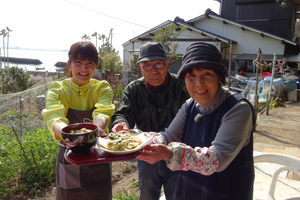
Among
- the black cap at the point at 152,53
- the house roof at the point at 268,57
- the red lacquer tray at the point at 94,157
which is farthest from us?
the house roof at the point at 268,57

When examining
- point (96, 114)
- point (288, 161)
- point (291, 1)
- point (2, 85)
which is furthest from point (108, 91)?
point (291, 1)

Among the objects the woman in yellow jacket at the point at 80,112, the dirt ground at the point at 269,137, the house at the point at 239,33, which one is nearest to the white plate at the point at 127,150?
the woman in yellow jacket at the point at 80,112

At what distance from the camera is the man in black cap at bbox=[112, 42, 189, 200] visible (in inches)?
85.5

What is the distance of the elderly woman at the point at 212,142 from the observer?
49.8 inches

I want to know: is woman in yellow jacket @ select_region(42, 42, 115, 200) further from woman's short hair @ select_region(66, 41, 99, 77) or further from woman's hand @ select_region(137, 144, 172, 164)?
woman's hand @ select_region(137, 144, 172, 164)

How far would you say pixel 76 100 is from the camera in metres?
2.17

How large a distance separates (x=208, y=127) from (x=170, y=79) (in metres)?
1.00

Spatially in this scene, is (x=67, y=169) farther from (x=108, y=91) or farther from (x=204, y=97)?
(x=204, y=97)

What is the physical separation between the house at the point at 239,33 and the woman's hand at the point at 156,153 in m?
13.7

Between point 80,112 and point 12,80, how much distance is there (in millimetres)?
10270

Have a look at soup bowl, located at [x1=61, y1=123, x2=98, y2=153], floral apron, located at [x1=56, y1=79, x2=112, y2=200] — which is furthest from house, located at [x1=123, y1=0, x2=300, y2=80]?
soup bowl, located at [x1=61, y1=123, x2=98, y2=153]

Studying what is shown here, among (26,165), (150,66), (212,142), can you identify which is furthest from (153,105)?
(26,165)

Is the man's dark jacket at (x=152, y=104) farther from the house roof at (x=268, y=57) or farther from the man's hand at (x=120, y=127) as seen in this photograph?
the house roof at (x=268, y=57)

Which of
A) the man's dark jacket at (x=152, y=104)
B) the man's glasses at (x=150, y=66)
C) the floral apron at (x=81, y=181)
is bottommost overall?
the floral apron at (x=81, y=181)
